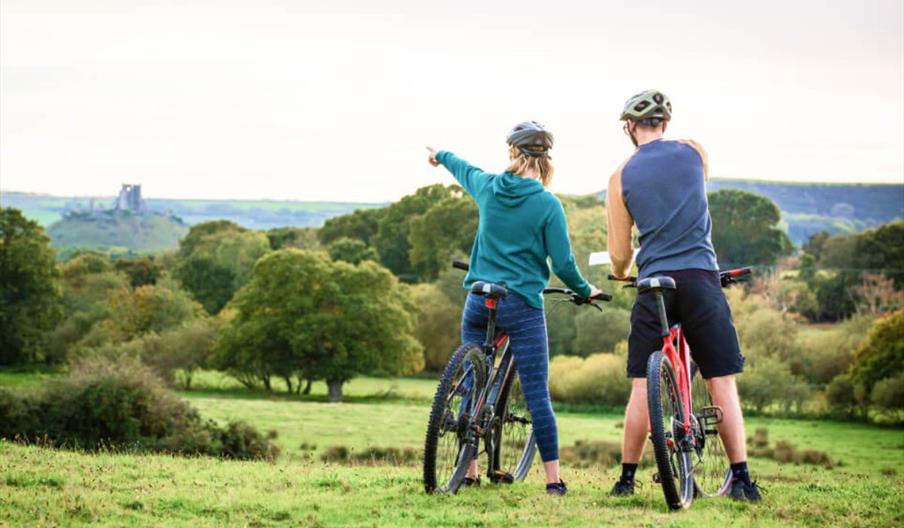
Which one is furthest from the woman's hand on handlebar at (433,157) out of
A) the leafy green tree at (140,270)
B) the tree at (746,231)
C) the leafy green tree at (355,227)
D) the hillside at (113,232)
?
the hillside at (113,232)

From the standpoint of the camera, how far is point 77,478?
962cm

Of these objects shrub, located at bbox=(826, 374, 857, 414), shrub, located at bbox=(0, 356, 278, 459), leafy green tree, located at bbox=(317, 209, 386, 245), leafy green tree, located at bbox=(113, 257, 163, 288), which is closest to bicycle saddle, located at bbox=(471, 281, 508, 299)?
shrub, located at bbox=(0, 356, 278, 459)

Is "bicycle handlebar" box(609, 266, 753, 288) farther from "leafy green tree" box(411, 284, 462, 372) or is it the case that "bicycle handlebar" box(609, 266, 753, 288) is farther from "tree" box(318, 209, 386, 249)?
"tree" box(318, 209, 386, 249)

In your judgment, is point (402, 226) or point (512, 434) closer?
point (512, 434)

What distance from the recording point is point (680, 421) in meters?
8.55

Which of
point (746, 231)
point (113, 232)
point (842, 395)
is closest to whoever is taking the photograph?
point (842, 395)

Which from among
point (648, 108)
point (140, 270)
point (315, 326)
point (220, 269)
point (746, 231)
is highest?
point (746, 231)

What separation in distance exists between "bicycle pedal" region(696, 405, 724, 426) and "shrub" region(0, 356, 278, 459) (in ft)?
73.3

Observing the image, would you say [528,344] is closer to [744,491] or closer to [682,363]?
[682,363]

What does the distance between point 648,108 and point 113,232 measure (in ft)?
628

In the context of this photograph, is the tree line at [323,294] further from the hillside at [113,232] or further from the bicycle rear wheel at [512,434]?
the hillside at [113,232]

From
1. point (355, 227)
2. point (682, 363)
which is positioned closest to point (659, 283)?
point (682, 363)

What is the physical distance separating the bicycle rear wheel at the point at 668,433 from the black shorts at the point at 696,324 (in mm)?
314

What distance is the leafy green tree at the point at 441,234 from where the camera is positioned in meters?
89.9
